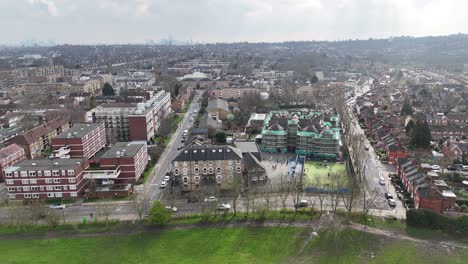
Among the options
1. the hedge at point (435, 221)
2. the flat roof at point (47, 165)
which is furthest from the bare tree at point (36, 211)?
the hedge at point (435, 221)

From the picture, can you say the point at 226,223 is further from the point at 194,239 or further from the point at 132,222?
Answer: the point at 132,222

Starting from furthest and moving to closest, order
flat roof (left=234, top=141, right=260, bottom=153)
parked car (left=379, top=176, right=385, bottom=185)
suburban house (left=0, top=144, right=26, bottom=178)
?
1. flat roof (left=234, top=141, right=260, bottom=153)
2. suburban house (left=0, top=144, right=26, bottom=178)
3. parked car (left=379, top=176, right=385, bottom=185)

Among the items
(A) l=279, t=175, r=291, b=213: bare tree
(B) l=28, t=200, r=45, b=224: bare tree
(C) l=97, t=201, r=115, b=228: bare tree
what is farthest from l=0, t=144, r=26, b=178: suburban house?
(A) l=279, t=175, r=291, b=213: bare tree

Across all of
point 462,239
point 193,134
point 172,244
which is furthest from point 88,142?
point 462,239

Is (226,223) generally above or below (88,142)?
below

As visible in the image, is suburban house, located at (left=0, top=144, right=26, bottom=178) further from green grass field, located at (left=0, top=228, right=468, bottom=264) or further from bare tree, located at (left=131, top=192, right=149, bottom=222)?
bare tree, located at (left=131, top=192, right=149, bottom=222)

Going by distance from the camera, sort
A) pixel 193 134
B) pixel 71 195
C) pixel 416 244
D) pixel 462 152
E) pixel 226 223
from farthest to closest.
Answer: pixel 193 134, pixel 462 152, pixel 71 195, pixel 226 223, pixel 416 244

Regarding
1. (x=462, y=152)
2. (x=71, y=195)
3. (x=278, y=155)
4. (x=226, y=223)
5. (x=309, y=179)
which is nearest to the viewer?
(x=226, y=223)
